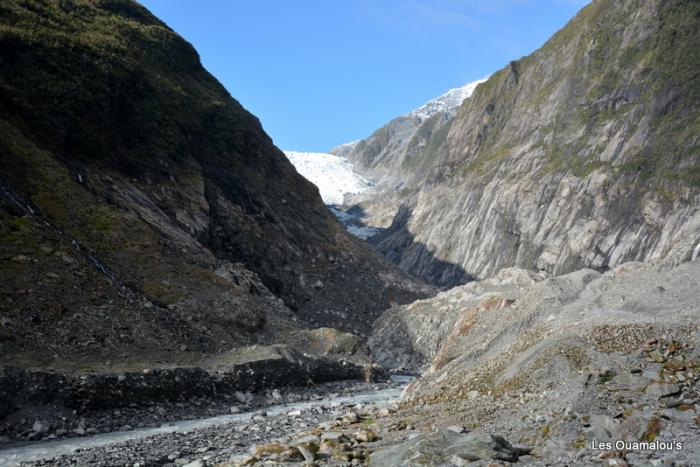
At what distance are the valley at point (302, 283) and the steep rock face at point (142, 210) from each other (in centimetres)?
21

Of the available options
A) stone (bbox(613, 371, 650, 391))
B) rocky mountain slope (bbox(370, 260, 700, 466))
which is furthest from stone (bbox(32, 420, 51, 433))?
stone (bbox(613, 371, 650, 391))

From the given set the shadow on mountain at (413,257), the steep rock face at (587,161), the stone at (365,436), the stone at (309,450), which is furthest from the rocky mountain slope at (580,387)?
the shadow on mountain at (413,257)

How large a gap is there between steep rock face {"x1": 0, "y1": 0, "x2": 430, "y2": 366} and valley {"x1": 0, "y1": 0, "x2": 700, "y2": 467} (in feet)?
0.69

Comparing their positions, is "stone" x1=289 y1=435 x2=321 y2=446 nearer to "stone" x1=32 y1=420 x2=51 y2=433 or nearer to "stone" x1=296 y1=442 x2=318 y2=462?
"stone" x1=296 y1=442 x2=318 y2=462

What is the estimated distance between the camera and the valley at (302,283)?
47.6ft

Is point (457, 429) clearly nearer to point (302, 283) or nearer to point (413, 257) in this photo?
point (302, 283)

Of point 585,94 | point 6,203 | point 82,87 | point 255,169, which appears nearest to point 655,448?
point 6,203

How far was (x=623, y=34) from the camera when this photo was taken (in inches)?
4144

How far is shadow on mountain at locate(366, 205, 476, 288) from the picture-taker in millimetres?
114537

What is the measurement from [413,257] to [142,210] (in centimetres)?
9403

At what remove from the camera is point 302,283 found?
64188 millimetres

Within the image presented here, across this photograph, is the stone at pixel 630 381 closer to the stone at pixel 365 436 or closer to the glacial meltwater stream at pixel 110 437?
the stone at pixel 365 436

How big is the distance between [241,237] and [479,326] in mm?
36538

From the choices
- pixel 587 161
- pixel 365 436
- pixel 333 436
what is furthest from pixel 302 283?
pixel 587 161
